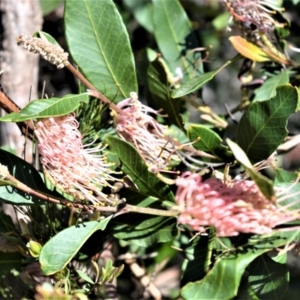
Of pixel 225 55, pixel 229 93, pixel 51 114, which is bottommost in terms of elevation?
pixel 229 93

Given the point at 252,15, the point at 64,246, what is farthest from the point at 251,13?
the point at 64,246

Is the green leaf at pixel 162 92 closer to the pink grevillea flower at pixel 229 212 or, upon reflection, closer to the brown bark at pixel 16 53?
the pink grevillea flower at pixel 229 212

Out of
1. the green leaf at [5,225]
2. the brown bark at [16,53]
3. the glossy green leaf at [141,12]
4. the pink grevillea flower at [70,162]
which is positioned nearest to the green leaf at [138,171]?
the pink grevillea flower at [70,162]

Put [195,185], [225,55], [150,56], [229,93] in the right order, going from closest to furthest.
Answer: [195,185] → [150,56] → [225,55] → [229,93]

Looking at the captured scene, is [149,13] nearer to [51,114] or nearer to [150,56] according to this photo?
[150,56]

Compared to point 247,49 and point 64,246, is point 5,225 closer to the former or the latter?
point 64,246

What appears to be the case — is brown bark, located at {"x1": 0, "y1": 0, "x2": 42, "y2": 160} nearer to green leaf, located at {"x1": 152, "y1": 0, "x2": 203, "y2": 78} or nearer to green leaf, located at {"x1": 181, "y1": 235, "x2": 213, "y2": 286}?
green leaf, located at {"x1": 152, "y1": 0, "x2": 203, "y2": 78}

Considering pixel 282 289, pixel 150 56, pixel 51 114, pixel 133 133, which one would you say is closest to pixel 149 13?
pixel 150 56

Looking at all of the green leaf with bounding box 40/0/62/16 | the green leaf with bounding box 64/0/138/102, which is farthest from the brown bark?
the green leaf with bounding box 64/0/138/102
